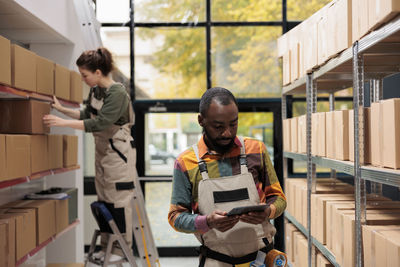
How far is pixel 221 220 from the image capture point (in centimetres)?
178

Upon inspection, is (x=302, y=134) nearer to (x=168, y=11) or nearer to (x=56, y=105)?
(x=56, y=105)

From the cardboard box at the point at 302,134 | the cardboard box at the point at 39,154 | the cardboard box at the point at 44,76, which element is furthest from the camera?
the cardboard box at the point at 302,134

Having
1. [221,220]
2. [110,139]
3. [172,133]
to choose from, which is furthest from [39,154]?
[172,133]

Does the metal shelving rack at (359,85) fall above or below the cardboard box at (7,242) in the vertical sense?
above

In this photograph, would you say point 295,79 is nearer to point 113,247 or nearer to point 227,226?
point 113,247

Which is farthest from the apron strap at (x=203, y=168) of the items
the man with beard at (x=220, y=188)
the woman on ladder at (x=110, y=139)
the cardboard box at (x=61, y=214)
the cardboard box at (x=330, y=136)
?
the cardboard box at (x=61, y=214)

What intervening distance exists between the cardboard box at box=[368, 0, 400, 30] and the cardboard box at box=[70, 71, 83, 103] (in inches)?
112

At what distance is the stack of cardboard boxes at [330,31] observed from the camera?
209 cm

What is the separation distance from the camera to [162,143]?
6.02 metres

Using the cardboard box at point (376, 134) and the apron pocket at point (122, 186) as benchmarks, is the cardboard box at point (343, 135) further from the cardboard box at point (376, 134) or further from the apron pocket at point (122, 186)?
the apron pocket at point (122, 186)

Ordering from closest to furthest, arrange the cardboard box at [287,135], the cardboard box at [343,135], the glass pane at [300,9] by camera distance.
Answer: the cardboard box at [343,135] < the cardboard box at [287,135] < the glass pane at [300,9]

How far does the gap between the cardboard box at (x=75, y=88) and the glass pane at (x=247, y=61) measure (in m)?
2.06

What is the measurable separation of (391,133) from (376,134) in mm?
186

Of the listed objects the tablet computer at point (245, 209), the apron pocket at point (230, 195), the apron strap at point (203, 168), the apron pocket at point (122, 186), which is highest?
the apron strap at point (203, 168)
